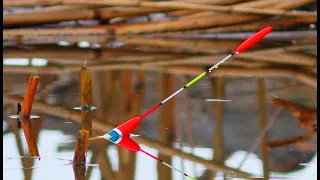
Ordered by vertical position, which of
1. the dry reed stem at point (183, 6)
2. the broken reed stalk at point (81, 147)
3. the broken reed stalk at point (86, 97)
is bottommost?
the broken reed stalk at point (81, 147)

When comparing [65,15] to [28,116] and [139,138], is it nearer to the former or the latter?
[28,116]

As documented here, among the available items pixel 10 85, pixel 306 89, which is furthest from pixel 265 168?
pixel 10 85

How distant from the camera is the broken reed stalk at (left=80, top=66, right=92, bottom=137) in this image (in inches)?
247

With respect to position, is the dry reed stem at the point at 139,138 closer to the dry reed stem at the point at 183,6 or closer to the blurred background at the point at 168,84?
the blurred background at the point at 168,84

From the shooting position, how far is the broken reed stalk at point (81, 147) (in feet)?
15.2

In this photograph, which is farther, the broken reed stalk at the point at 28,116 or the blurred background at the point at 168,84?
the broken reed stalk at the point at 28,116

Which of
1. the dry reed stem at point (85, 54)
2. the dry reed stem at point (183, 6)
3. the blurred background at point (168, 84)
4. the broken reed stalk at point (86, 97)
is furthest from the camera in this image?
the dry reed stem at point (183, 6)

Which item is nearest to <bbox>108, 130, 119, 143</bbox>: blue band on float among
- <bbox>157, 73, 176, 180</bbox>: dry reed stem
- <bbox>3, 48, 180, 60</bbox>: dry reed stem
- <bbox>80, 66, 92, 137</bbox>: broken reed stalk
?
<bbox>157, 73, 176, 180</bbox>: dry reed stem

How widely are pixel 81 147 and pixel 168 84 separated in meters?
3.54

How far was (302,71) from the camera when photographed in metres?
8.92

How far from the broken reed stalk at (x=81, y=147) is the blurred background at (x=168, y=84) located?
0.07 metres

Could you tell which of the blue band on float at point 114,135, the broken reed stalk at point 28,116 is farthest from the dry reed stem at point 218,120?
the broken reed stalk at point 28,116

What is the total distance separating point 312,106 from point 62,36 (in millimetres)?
7026

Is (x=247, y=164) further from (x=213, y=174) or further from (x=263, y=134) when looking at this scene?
(x=263, y=134)
